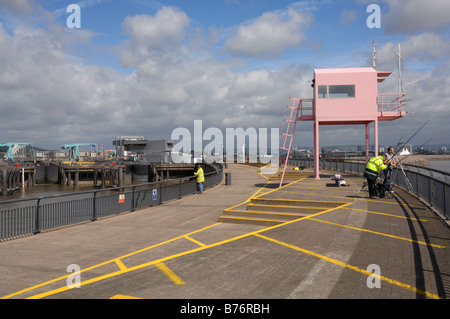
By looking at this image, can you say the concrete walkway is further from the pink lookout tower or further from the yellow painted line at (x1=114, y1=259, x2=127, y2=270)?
the pink lookout tower

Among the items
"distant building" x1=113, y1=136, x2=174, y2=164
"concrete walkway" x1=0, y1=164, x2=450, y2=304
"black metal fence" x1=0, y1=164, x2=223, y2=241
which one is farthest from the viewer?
"distant building" x1=113, y1=136, x2=174, y2=164

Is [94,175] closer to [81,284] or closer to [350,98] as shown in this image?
[350,98]

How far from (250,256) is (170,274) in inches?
76.9

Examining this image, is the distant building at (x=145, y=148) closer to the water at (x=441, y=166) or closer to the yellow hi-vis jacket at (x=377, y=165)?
the water at (x=441, y=166)

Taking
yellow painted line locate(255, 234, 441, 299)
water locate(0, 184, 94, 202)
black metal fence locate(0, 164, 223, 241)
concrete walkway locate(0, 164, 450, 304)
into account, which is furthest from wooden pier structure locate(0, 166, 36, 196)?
yellow painted line locate(255, 234, 441, 299)

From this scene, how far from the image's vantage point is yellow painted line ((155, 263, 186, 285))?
653 cm

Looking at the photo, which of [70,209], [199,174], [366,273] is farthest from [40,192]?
[366,273]

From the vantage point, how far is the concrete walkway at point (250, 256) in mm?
6090

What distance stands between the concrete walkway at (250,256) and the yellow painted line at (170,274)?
0.02m

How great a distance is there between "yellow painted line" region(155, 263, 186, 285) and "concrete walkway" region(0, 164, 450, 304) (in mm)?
20

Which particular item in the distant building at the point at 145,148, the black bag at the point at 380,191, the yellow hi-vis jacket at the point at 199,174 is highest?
the distant building at the point at 145,148

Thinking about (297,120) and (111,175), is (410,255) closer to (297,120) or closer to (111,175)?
(297,120)

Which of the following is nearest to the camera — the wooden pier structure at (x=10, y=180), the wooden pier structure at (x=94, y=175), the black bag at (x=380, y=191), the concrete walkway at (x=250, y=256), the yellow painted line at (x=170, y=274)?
the concrete walkway at (x=250, y=256)

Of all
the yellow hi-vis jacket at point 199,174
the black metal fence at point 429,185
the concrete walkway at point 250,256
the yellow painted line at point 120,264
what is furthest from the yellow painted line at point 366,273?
the yellow hi-vis jacket at point 199,174
